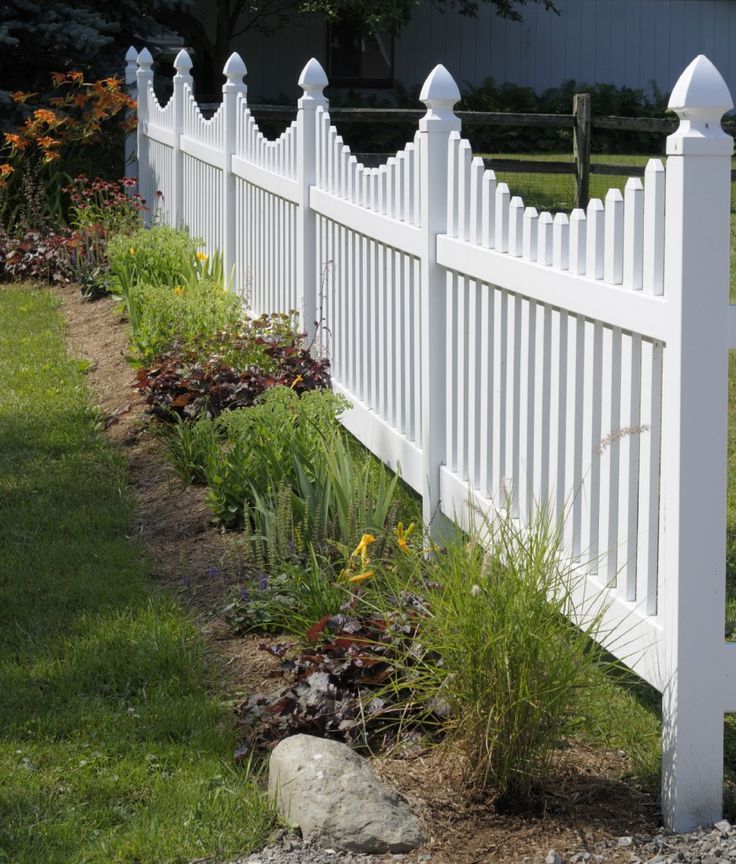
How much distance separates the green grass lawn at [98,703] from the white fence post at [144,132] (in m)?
6.53

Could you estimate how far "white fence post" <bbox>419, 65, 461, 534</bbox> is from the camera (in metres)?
4.60

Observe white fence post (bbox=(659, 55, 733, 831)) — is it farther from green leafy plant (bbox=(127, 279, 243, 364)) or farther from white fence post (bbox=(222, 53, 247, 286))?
white fence post (bbox=(222, 53, 247, 286))

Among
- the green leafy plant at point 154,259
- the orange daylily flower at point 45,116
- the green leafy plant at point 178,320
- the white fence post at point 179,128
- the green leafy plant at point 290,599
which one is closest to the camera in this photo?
the green leafy plant at point 290,599

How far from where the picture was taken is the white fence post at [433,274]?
4598 mm

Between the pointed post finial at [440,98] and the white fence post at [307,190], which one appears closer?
the pointed post finial at [440,98]

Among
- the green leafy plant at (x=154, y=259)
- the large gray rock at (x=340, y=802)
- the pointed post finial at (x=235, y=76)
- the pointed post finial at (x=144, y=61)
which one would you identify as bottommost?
the large gray rock at (x=340, y=802)

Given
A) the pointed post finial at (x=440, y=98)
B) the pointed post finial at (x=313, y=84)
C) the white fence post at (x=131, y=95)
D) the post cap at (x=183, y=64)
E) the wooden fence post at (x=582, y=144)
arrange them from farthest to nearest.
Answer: the white fence post at (x=131, y=95) → the wooden fence post at (x=582, y=144) → the post cap at (x=183, y=64) → the pointed post finial at (x=313, y=84) → the pointed post finial at (x=440, y=98)

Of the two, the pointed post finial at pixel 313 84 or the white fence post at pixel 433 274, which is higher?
the pointed post finial at pixel 313 84

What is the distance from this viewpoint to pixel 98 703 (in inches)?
147

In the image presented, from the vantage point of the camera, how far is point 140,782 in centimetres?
334

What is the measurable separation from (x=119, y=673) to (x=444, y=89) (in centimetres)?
221

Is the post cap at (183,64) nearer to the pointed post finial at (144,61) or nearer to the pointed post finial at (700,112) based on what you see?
the pointed post finial at (144,61)

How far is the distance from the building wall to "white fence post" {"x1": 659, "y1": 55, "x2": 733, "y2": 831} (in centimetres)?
1951

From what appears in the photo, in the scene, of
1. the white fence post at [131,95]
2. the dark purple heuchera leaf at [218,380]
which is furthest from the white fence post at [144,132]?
the dark purple heuchera leaf at [218,380]
